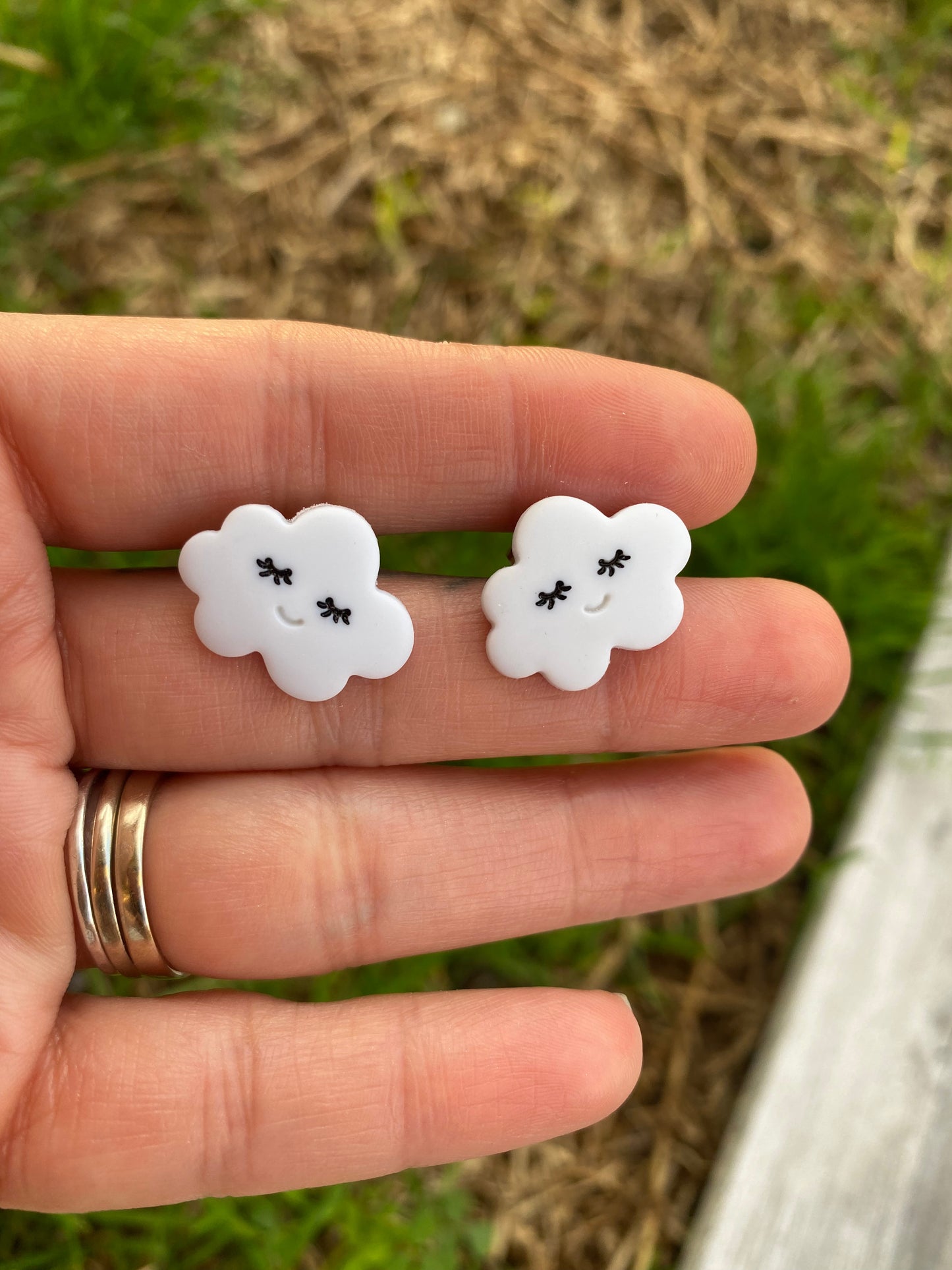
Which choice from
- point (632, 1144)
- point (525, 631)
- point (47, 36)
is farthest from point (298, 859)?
point (47, 36)

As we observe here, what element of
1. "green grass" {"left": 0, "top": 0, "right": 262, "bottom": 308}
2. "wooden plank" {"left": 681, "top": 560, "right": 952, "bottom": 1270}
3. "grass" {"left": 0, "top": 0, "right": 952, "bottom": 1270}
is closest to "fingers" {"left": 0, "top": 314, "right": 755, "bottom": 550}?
"grass" {"left": 0, "top": 0, "right": 952, "bottom": 1270}

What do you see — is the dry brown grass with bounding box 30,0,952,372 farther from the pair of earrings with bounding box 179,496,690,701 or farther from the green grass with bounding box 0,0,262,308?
the pair of earrings with bounding box 179,496,690,701

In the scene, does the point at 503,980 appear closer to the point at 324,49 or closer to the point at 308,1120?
the point at 308,1120

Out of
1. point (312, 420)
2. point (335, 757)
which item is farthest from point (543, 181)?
point (335, 757)

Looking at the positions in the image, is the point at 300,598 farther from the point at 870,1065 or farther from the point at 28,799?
the point at 870,1065

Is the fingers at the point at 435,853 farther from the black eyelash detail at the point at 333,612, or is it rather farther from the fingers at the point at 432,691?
the black eyelash detail at the point at 333,612

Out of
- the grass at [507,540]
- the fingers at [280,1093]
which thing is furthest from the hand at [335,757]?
the grass at [507,540]
